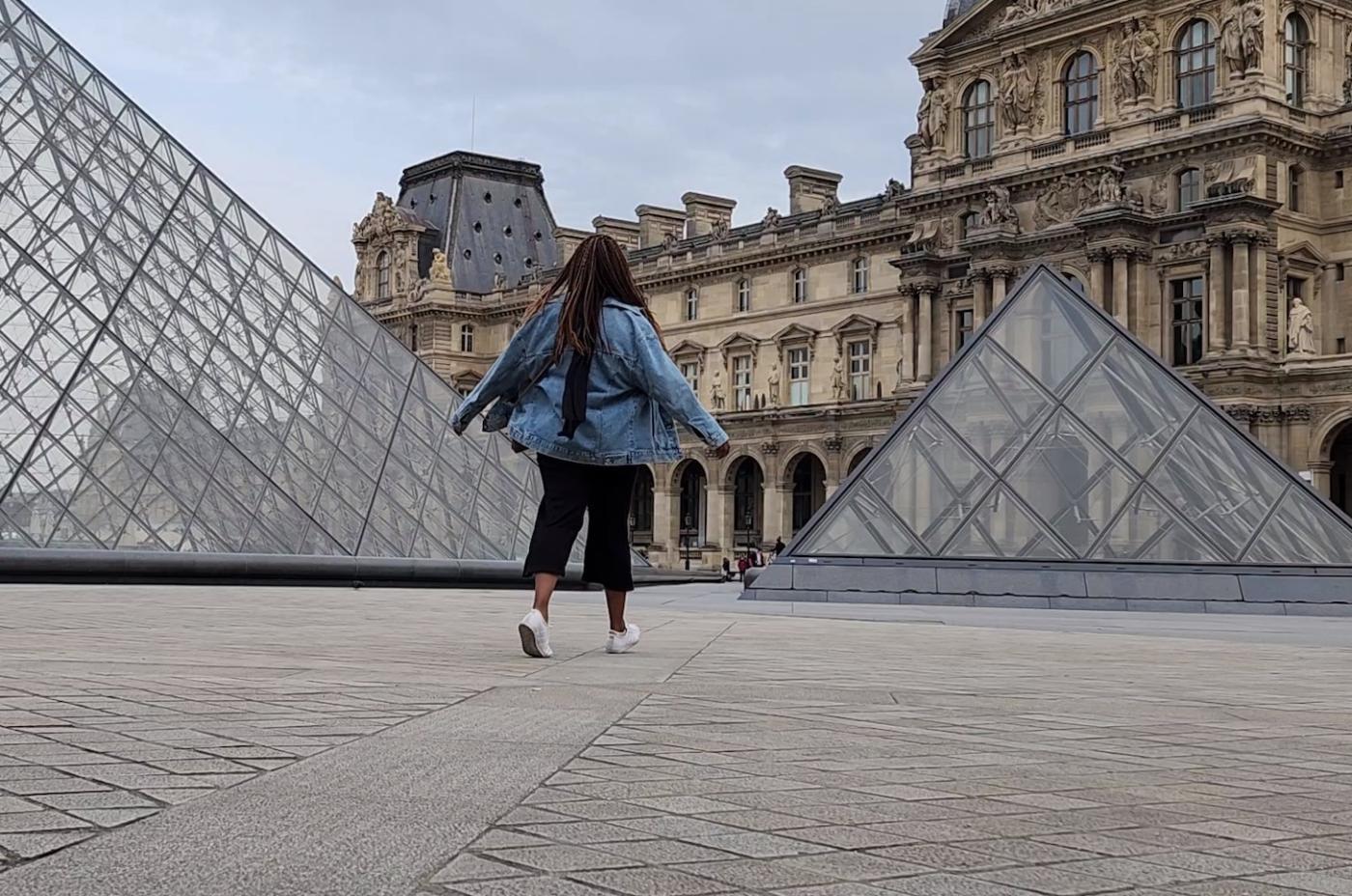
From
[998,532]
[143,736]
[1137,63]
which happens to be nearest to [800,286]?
[1137,63]

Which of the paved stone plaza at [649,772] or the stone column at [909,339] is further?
the stone column at [909,339]

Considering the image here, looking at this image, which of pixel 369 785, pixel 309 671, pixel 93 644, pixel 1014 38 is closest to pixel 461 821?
pixel 369 785

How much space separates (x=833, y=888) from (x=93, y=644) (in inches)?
190

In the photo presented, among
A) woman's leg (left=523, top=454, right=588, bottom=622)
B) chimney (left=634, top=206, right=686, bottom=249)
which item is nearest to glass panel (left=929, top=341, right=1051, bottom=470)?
woman's leg (left=523, top=454, right=588, bottom=622)

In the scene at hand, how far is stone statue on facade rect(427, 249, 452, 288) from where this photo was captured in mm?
72625

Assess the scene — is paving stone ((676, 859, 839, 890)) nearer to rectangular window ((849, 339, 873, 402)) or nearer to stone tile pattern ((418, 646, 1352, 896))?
stone tile pattern ((418, 646, 1352, 896))

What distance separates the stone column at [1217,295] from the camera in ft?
134

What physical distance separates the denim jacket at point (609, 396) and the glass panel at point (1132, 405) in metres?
9.89

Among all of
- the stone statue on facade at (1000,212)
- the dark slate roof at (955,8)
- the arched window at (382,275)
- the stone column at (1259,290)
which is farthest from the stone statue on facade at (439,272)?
the stone column at (1259,290)

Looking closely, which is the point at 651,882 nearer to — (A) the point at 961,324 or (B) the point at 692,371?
(A) the point at 961,324

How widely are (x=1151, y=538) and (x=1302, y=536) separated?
1315 mm

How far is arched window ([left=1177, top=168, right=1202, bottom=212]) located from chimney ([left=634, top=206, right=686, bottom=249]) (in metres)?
27.8

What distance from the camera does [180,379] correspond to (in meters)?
17.4

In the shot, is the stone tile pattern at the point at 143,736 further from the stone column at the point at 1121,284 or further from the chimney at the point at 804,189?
the chimney at the point at 804,189
